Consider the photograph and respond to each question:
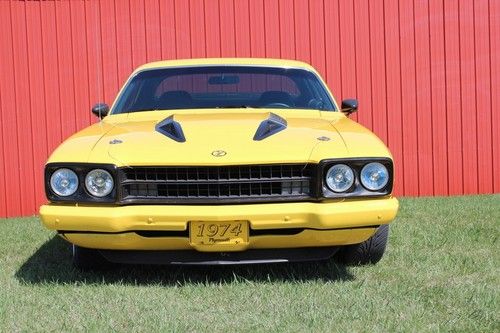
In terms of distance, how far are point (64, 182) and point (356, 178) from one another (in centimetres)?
160

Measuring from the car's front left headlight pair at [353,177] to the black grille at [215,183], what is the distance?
0.12 meters

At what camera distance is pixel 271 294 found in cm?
351

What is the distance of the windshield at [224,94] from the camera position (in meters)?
4.73

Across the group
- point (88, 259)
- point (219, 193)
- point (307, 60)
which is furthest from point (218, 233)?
point (307, 60)

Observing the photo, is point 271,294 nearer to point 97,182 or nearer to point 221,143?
point 221,143

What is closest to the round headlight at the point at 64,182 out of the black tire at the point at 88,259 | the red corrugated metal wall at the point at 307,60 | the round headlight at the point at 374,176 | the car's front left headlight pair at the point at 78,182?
the car's front left headlight pair at the point at 78,182

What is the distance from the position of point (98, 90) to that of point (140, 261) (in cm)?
485

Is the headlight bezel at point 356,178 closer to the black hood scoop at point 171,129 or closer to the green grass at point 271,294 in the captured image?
the green grass at point 271,294

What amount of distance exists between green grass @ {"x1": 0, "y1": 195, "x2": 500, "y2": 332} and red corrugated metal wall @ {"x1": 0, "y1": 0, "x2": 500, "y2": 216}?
3.39m

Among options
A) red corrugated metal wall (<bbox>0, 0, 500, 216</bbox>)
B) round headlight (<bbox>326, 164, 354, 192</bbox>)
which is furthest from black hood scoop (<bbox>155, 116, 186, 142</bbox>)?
red corrugated metal wall (<bbox>0, 0, 500, 216</bbox>)

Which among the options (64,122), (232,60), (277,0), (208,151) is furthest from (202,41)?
(208,151)

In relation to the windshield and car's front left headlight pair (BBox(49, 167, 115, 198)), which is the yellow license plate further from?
the windshield

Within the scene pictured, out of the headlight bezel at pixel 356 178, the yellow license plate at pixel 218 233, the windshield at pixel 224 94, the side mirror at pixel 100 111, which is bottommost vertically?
the yellow license plate at pixel 218 233

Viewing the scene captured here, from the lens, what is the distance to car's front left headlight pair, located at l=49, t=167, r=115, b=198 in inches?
140
